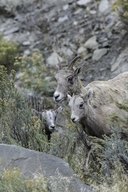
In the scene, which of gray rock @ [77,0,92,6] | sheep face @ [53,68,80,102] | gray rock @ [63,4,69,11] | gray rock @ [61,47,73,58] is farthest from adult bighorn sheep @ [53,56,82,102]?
gray rock @ [63,4,69,11]

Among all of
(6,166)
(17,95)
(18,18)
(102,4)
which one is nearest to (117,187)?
(6,166)

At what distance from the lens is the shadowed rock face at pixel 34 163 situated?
6004mm

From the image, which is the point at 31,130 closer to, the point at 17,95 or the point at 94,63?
the point at 17,95

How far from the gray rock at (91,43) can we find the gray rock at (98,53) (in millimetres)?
196

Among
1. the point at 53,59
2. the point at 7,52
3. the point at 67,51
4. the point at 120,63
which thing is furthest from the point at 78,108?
the point at 7,52

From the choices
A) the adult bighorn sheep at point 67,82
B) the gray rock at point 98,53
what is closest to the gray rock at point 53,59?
the gray rock at point 98,53

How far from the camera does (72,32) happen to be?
15.0 meters

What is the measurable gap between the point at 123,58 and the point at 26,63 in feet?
7.85

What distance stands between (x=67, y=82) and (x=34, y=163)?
299 centimetres

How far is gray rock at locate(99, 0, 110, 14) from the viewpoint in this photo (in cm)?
1482

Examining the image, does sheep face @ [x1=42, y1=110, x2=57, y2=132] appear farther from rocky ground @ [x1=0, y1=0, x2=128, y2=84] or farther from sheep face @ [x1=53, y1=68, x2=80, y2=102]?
rocky ground @ [x1=0, y1=0, x2=128, y2=84]

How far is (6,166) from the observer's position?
20.1 ft

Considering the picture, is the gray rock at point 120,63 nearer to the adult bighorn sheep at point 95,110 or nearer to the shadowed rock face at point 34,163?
the adult bighorn sheep at point 95,110

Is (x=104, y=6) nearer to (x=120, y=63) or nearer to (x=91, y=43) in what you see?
(x=91, y=43)
